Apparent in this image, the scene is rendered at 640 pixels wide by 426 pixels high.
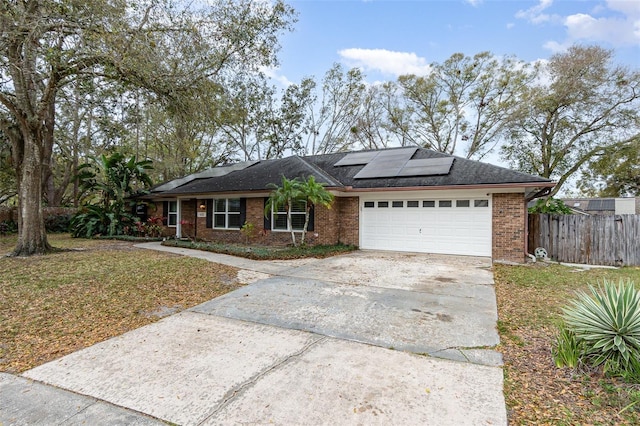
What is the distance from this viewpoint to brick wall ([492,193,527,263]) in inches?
377

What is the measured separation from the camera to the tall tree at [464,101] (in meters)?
20.9

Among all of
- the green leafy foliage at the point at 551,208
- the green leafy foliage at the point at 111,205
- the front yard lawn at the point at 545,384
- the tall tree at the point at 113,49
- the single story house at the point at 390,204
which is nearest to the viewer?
the front yard lawn at the point at 545,384

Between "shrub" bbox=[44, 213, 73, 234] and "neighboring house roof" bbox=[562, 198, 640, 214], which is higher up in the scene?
"neighboring house roof" bbox=[562, 198, 640, 214]

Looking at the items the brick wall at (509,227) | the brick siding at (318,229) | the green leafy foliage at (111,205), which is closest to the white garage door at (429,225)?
the brick wall at (509,227)

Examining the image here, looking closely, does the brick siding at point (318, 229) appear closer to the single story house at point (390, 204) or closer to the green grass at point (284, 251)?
the single story house at point (390, 204)

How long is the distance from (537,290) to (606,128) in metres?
18.6

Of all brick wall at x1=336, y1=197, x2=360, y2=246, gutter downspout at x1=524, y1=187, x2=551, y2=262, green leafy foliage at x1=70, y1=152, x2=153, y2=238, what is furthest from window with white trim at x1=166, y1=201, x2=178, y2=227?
gutter downspout at x1=524, y1=187, x2=551, y2=262

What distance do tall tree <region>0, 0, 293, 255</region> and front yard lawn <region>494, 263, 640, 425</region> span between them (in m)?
8.55

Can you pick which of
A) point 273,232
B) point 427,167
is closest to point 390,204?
point 427,167

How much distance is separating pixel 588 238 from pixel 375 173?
6.96m

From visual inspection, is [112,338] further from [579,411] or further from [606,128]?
[606,128]

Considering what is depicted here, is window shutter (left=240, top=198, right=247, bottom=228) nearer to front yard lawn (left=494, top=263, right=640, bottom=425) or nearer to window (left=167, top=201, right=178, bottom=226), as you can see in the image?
window (left=167, top=201, right=178, bottom=226)

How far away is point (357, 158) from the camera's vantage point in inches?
574

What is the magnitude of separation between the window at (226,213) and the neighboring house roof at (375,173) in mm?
743
